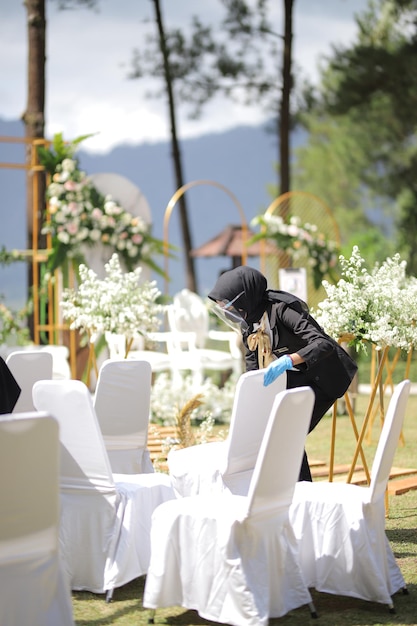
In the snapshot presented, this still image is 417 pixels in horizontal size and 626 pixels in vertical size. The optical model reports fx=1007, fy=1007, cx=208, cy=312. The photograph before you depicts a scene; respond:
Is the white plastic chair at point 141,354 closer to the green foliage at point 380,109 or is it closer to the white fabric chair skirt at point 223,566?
the white fabric chair skirt at point 223,566

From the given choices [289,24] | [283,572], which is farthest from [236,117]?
[283,572]

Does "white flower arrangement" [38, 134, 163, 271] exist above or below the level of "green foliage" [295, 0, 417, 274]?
below

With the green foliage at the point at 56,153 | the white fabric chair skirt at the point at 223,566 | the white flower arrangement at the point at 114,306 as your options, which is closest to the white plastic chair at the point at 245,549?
the white fabric chair skirt at the point at 223,566

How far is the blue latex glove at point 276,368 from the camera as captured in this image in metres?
4.31

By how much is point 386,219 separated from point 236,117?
2061 cm

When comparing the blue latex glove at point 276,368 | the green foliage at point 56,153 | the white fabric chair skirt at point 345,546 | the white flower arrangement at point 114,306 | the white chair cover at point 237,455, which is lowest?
the white fabric chair skirt at point 345,546

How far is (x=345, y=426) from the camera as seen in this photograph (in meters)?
9.71

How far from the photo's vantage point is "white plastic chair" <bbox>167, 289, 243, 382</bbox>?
33.0 ft

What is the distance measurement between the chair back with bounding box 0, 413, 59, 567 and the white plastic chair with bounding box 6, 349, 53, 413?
2.61 m

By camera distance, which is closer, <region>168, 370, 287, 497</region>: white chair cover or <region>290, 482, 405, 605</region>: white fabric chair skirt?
<region>290, 482, 405, 605</region>: white fabric chair skirt

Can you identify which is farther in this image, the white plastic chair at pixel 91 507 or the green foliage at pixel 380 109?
the green foliage at pixel 380 109

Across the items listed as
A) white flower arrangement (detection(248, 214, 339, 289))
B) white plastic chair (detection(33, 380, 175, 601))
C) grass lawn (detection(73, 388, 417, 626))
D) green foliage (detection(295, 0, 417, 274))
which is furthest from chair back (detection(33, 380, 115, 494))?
green foliage (detection(295, 0, 417, 274))

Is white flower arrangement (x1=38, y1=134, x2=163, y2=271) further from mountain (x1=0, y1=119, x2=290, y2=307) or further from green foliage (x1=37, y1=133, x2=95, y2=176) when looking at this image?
mountain (x1=0, y1=119, x2=290, y2=307)

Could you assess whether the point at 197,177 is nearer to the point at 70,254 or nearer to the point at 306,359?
the point at 70,254
